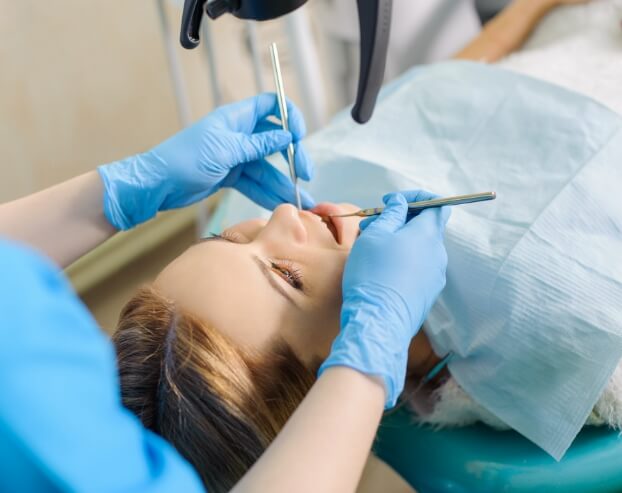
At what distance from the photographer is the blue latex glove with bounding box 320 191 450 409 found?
72 cm

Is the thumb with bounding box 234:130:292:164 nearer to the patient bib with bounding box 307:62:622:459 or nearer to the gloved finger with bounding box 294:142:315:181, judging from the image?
the gloved finger with bounding box 294:142:315:181

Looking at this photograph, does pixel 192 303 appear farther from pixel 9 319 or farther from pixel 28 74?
pixel 28 74

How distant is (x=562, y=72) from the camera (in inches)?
51.8

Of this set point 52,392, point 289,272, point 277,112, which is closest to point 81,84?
point 277,112

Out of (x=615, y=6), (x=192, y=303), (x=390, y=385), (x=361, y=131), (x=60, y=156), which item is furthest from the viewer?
(x=60, y=156)

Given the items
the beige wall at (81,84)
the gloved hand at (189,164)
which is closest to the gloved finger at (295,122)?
the gloved hand at (189,164)

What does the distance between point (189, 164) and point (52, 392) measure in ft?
2.22

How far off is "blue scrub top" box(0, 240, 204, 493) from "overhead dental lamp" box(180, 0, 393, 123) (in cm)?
57

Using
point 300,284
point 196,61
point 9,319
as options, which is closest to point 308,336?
point 300,284

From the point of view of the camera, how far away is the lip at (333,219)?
1003mm

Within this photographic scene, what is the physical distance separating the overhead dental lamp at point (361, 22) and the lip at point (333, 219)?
15 centimetres

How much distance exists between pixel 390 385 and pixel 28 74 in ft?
5.40

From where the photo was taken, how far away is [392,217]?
0.90 m

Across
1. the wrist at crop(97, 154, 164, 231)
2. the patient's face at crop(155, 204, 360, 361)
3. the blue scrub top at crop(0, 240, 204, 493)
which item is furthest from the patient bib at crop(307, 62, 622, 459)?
the blue scrub top at crop(0, 240, 204, 493)
